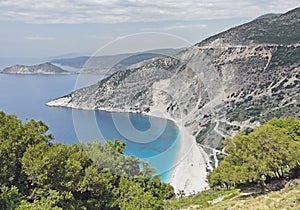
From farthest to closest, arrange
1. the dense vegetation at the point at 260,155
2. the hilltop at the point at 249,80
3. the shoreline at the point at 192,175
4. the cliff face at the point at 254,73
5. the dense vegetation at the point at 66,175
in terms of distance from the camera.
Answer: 1. the cliff face at the point at 254,73
2. the hilltop at the point at 249,80
3. the shoreline at the point at 192,175
4. the dense vegetation at the point at 260,155
5. the dense vegetation at the point at 66,175

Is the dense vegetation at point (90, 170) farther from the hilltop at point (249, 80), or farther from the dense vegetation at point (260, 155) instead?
the hilltop at point (249, 80)

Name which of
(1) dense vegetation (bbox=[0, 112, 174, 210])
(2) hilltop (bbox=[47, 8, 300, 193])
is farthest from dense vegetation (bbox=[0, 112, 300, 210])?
(2) hilltop (bbox=[47, 8, 300, 193])

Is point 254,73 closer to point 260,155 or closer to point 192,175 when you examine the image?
point 192,175

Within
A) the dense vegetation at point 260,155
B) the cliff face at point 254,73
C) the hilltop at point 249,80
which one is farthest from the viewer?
the cliff face at point 254,73

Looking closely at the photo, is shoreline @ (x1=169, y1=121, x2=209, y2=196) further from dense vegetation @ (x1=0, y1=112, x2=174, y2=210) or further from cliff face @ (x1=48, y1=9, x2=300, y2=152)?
dense vegetation @ (x1=0, y1=112, x2=174, y2=210)

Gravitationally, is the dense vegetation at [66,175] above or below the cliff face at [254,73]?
below

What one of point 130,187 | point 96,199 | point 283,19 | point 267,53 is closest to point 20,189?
point 96,199

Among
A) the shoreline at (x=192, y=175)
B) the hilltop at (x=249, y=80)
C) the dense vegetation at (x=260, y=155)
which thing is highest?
the hilltop at (x=249, y=80)

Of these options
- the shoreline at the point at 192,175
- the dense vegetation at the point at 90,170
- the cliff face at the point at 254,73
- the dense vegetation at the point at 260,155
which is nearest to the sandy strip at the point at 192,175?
the shoreline at the point at 192,175

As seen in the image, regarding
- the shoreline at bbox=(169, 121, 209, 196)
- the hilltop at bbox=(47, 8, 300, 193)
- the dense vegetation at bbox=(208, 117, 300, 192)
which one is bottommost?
the dense vegetation at bbox=(208, 117, 300, 192)
